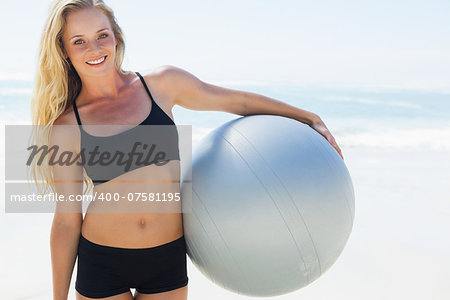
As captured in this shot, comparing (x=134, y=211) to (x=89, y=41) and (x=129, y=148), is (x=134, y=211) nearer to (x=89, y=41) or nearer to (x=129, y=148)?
(x=129, y=148)

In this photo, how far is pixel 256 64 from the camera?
96.4 feet

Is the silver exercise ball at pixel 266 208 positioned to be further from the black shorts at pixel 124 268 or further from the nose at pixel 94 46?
the nose at pixel 94 46

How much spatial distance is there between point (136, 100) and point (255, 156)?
2.38 ft

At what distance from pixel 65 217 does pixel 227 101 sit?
1.06 meters

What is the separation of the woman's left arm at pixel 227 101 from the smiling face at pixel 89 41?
33cm

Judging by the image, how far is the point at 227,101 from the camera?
8.85 ft

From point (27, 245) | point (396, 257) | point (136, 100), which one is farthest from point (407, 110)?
point (136, 100)

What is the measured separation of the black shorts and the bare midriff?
0.04 metres

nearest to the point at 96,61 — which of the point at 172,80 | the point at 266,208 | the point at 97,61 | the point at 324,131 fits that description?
the point at 97,61

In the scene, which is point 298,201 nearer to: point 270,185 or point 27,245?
point 270,185

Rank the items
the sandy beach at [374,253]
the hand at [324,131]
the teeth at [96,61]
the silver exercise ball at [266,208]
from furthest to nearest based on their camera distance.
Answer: the sandy beach at [374,253] < the hand at [324,131] < the teeth at [96,61] < the silver exercise ball at [266,208]

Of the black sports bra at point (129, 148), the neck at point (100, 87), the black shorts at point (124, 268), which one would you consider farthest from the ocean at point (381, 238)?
the neck at point (100, 87)

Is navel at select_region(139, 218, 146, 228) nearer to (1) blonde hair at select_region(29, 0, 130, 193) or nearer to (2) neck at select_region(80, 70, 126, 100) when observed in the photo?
(1) blonde hair at select_region(29, 0, 130, 193)

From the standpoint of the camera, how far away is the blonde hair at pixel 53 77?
2381 millimetres
